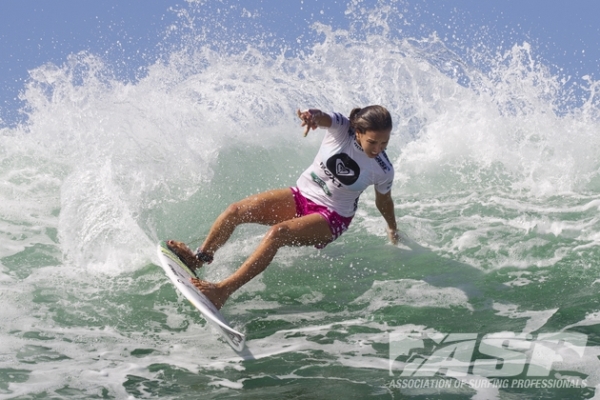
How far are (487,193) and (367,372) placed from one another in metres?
5.91

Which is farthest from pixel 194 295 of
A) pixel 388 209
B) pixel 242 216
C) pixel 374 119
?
pixel 388 209

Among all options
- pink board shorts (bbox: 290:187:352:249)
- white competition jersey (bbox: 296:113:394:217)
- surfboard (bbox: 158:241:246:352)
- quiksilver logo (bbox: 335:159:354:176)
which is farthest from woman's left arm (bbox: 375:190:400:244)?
surfboard (bbox: 158:241:246:352)

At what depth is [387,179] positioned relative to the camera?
781 centimetres

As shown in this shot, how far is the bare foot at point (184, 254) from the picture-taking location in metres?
7.68

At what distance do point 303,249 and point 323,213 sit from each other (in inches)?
50.2

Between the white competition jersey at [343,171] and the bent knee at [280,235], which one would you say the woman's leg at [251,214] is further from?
the bent knee at [280,235]

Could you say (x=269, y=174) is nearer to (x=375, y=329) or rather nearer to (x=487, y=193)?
(x=487, y=193)

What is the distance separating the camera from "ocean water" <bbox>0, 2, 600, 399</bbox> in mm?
6184

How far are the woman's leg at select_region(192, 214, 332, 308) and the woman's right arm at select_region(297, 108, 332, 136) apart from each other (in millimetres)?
849

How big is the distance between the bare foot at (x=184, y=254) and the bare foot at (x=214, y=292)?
702mm

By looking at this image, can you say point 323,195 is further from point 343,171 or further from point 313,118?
point 313,118

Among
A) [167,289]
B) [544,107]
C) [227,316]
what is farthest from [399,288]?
[544,107]

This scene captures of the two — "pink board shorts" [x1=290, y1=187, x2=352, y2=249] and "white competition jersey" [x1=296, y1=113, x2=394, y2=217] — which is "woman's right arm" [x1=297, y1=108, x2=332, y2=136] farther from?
"pink board shorts" [x1=290, y1=187, x2=352, y2=249]

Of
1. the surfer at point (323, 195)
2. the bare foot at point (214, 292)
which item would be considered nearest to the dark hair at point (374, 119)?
the surfer at point (323, 195)
